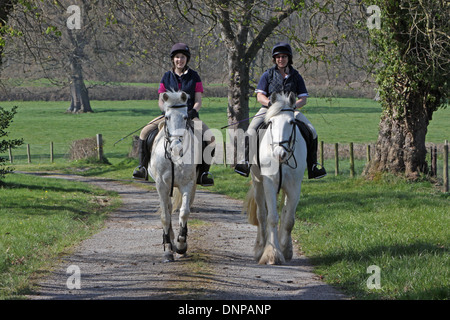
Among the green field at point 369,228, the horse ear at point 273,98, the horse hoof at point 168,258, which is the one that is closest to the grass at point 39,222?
the green field at point 369,228

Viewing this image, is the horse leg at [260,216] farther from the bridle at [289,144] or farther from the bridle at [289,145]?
the bridle at [289,144]

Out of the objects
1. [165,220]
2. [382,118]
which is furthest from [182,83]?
[382,118]

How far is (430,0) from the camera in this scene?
49.4 ft

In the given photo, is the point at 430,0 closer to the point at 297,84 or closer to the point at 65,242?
the point at 297,84

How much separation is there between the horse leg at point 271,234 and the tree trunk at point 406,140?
30.7 ft

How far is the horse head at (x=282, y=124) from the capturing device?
27.4 ft

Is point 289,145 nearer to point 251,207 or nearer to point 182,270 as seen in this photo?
point 251,207

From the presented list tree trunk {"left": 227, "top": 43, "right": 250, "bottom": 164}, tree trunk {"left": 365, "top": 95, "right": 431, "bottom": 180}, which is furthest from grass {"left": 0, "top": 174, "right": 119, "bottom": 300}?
tree trunk {"left": 365, "top": 95, "right": 431, "bottom": 180}

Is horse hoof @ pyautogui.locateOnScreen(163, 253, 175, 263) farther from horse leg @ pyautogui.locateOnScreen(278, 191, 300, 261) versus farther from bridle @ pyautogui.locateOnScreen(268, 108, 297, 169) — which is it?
bridle @ pyautogui.locateOnScreen(268, 108, 297, 169)

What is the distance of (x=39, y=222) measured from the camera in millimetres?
12797

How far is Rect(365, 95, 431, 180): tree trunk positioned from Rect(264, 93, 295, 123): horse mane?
9.26 metres

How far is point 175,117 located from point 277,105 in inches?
53.0

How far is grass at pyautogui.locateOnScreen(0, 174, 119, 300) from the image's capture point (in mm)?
8562
